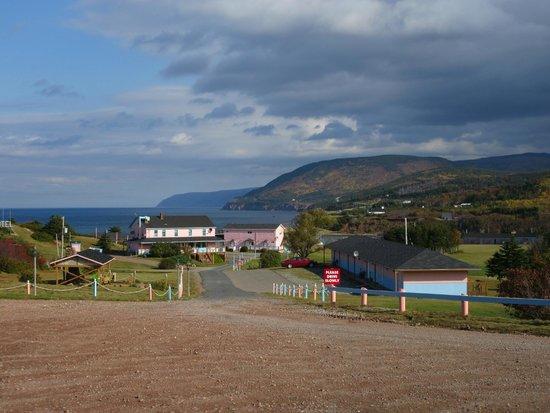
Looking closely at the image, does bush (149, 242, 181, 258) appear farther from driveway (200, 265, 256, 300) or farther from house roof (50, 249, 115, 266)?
house roof (50, 249, 115, 266)

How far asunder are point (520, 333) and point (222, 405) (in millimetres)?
8799

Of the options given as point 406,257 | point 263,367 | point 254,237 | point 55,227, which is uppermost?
point 55,227

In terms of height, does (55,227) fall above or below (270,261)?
above

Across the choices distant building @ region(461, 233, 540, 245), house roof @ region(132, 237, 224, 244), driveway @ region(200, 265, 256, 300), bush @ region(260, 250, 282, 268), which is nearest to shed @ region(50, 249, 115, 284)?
driveway @ region(200, 265, 256, 300)

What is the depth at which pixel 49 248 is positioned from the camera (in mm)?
72562

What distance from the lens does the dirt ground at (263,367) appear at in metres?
8.73

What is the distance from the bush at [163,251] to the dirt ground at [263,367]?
65523mm

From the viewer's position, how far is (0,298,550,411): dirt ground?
28.7 feet

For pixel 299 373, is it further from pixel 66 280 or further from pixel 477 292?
pixel 477 292

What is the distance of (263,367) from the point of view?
10758 millimetres

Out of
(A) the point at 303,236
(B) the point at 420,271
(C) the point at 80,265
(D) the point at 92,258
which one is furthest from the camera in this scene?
(A) the point at 303,236

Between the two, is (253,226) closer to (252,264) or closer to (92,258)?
(252,264)

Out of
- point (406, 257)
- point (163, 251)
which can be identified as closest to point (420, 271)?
point (406, 257)

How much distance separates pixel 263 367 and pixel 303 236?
6502 cm
